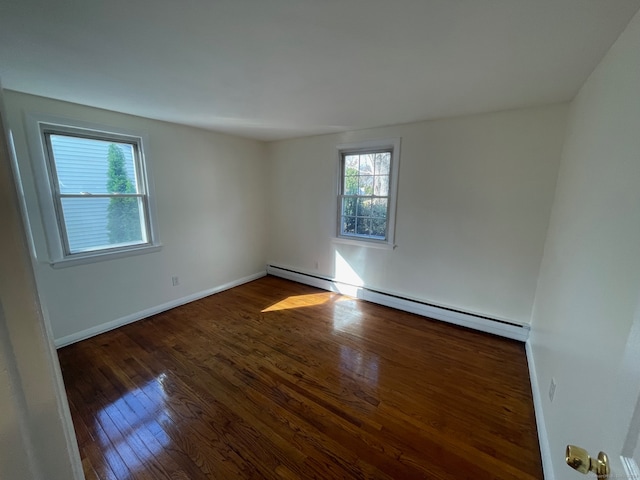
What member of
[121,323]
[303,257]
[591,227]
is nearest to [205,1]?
[591,227]

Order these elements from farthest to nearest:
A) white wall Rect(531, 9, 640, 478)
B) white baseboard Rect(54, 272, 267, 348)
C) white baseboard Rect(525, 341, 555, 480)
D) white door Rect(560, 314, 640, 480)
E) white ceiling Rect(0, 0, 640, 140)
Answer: white baseboard Rect(54, 272, 267, 348), white baseboard Rect(525, 341, 555, 480), white ceiling Rect(0, 0, 640, 140), white wall Rect(531, 9, 640, 478), white door Rect(560, 314, 640, 480)

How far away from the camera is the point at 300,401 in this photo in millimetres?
1918

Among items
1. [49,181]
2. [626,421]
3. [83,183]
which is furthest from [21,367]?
[83,183]

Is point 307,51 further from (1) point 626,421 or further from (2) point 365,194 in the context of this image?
(2) point 365,194

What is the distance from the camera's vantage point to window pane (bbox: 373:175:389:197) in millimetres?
3377

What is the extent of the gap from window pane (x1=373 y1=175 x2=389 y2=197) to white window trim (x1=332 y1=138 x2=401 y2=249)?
89 mm

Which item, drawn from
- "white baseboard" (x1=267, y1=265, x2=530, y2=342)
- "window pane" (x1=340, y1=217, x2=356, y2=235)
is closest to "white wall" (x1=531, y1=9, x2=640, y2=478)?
"white baseboard" (x1=267, y1=265, x2=530, y2=342)

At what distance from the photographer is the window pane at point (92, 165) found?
242 cm

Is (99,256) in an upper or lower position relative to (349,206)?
lower

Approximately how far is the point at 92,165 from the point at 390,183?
3.24 metres

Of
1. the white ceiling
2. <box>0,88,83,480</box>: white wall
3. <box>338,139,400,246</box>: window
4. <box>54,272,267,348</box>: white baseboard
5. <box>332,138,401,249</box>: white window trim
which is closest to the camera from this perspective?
<box>0,88,83,480</box>: white wall

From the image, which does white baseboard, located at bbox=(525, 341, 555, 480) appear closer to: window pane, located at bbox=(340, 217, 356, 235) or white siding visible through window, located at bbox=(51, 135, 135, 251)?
window pane, located at bbox=(340, 217, 356, 235)

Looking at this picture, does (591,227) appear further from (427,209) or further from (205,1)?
(205,1)

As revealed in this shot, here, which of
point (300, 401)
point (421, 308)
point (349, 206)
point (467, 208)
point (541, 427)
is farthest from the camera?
point (349, 206)
